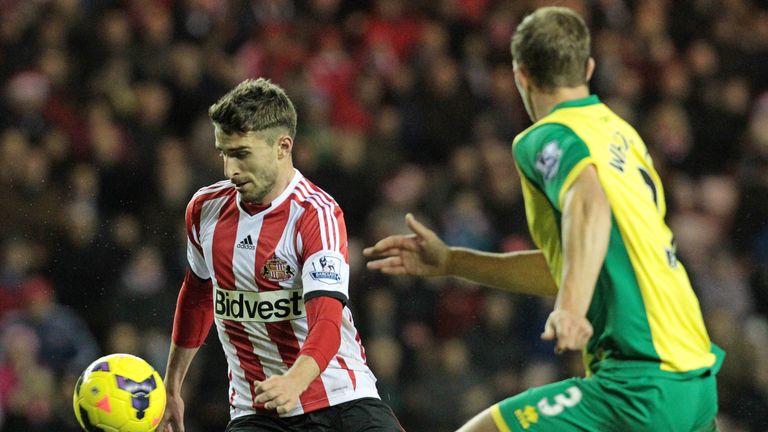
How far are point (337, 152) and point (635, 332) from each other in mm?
6608

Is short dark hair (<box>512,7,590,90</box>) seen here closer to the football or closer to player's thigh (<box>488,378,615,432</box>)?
player's thigh (<box>488,378,615,432</box>)

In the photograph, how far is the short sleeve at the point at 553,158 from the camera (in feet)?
12.1

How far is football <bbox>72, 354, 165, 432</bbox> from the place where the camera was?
475 centimetres

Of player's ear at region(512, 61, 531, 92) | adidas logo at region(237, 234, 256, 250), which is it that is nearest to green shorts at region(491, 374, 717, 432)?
player's ear at region(512, 61, 531, 92)

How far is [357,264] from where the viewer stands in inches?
368

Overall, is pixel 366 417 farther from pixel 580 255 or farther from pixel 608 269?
pixel 580 255

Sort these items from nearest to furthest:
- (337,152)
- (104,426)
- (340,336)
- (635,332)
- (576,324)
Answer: (576,324), (635,332), (340,336), (104,426), (337,152)

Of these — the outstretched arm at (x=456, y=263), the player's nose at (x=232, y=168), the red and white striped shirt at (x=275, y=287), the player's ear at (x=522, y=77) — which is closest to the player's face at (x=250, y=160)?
the player's nose at (x=232, y=168)

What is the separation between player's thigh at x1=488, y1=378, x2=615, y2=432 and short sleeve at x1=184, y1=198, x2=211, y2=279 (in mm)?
1572

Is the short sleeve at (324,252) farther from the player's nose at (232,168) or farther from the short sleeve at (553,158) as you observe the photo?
the short sleeve at (553,158)

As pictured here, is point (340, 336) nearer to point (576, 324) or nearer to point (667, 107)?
point (576, 324)

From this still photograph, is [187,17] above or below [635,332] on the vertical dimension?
above

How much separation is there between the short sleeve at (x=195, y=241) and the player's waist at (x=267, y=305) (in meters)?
0.31

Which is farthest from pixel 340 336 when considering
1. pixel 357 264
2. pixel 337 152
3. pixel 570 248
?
pixel 337 152
